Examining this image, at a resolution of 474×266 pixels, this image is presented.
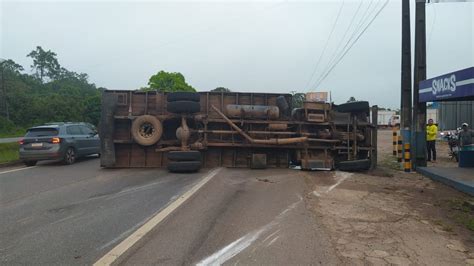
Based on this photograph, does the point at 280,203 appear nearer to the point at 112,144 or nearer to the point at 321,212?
the point at 321,212

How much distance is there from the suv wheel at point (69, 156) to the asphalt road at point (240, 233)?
28.2ft

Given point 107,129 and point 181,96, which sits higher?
point 181,96

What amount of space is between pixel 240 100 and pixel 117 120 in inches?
168

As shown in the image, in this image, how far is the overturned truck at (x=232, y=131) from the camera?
14031mm

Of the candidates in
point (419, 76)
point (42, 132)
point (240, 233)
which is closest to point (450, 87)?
point (419, 76)

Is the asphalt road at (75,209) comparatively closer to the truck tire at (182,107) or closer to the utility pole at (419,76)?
the truck tire at (182,107)

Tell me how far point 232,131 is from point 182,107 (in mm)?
1896

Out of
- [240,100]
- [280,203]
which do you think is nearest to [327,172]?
[240,100]

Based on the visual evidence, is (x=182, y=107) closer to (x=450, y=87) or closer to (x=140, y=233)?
(x=140, y=233)

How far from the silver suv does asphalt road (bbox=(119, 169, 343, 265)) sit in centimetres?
844

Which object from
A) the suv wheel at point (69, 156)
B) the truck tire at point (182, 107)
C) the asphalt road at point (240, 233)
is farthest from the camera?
the suv wheel at point (69, 156)

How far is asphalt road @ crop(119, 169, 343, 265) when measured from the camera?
5102mm

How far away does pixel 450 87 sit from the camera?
40.1 ft

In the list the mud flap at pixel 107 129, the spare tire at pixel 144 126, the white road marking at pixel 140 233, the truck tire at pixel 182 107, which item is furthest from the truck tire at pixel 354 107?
the mud flap at pixel 107 129
